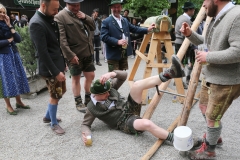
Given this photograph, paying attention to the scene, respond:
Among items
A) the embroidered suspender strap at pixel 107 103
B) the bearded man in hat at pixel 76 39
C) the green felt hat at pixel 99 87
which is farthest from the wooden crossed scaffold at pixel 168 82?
the bearded man in hat at pixel 76 39

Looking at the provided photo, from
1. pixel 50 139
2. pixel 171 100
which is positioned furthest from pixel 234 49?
pixel 171 100

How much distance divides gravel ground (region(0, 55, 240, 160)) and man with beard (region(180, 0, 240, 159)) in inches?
28.7

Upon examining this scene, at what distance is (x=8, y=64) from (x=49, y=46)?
1.36 meters

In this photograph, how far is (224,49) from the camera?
191 cm

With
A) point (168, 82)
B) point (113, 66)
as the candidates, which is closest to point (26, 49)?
point (113, 66)

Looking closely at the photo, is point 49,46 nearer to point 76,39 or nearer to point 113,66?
point 76,39

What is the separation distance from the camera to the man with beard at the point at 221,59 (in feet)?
5.86

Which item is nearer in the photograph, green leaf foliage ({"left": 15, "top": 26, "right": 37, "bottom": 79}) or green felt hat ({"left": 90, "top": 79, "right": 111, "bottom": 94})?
green felt hat ({"left": 90, "top": 79, "right": 111, "bottom": 94})

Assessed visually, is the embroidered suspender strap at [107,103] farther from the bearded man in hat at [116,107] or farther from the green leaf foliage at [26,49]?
the green leaf foliage at [26,49]

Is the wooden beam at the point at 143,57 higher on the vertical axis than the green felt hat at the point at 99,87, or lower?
higher

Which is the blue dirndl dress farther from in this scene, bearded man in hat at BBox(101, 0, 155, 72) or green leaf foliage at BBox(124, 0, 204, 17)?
green leaf foliage at BBox(124, 0, 204, 17)

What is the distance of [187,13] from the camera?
208 inches

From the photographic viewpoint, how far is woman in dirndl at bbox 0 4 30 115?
3.55 metres

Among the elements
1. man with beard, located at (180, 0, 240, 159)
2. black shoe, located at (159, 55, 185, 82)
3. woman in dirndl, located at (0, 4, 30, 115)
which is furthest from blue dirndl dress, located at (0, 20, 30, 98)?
man with beard, located at (180, 0, 240, 159)
